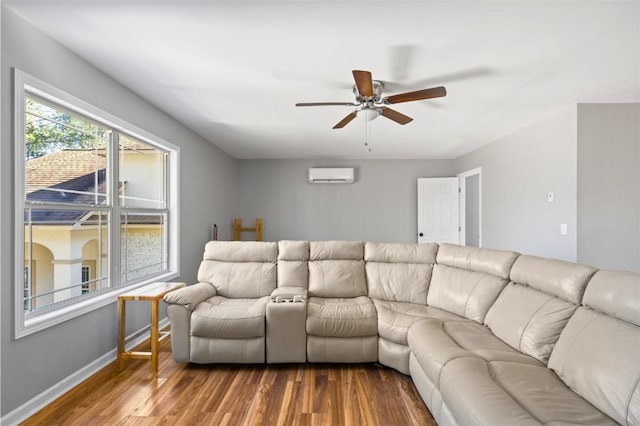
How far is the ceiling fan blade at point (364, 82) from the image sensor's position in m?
1.99

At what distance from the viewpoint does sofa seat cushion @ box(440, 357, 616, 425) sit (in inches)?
47.2

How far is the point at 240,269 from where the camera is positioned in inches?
123

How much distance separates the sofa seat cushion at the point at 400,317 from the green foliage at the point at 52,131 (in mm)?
2796

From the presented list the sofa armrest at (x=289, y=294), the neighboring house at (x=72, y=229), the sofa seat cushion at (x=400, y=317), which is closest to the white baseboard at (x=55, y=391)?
the neighboring house at (x=72, y=229)

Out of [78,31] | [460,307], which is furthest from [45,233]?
[460,307]

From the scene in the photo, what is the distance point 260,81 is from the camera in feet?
8.47

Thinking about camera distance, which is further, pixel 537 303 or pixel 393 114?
pixel 393 114

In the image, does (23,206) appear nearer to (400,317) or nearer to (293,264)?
(293,264)

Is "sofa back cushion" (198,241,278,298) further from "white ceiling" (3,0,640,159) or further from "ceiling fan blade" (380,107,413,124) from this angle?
"ceiling fan blade" (380,107,413,124)

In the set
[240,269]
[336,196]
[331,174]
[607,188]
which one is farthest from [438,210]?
[240,269]

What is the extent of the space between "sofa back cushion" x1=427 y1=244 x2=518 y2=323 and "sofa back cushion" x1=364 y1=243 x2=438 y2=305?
87 mm

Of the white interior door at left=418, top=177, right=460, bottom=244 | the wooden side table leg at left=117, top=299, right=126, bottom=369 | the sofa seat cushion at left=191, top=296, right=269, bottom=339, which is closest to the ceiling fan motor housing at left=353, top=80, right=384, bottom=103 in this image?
the sofa seat cushion at left=191, top=296, right=269, bottom=339

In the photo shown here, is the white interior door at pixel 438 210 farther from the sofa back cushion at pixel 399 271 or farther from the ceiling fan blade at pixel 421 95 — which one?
the ceiling fan blade at pixel 421 95

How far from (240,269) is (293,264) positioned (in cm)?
56
